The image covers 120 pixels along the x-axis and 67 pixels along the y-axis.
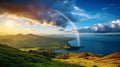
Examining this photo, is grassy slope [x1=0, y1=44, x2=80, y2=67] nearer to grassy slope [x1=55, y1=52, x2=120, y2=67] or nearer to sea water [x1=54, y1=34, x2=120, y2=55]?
grassy slope [x1=55, y1=52, x2=120, y2=67]

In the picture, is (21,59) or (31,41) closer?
(21,59)

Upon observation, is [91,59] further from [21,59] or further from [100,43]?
[21,59]

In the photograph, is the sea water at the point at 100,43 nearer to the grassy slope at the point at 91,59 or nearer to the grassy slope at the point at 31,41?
the grassy slope at the point at 91,59

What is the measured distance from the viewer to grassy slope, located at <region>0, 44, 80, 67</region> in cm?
842

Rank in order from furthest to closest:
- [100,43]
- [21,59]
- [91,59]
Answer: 1. [100,43]
2. [91,59]
3. [21,59]

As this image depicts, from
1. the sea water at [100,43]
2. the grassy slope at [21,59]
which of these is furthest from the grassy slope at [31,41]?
the sea water at [100,43]

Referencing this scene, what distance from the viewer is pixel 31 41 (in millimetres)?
8906

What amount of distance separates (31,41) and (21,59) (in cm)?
61

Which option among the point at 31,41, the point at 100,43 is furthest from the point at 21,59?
the point at 100,43

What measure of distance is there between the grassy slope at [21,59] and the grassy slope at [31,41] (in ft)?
0.61

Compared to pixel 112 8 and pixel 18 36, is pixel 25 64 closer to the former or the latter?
pixel 18 36

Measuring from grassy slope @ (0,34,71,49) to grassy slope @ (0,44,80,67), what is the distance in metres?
0.18

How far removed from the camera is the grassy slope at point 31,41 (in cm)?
883

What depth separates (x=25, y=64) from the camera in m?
8.52
